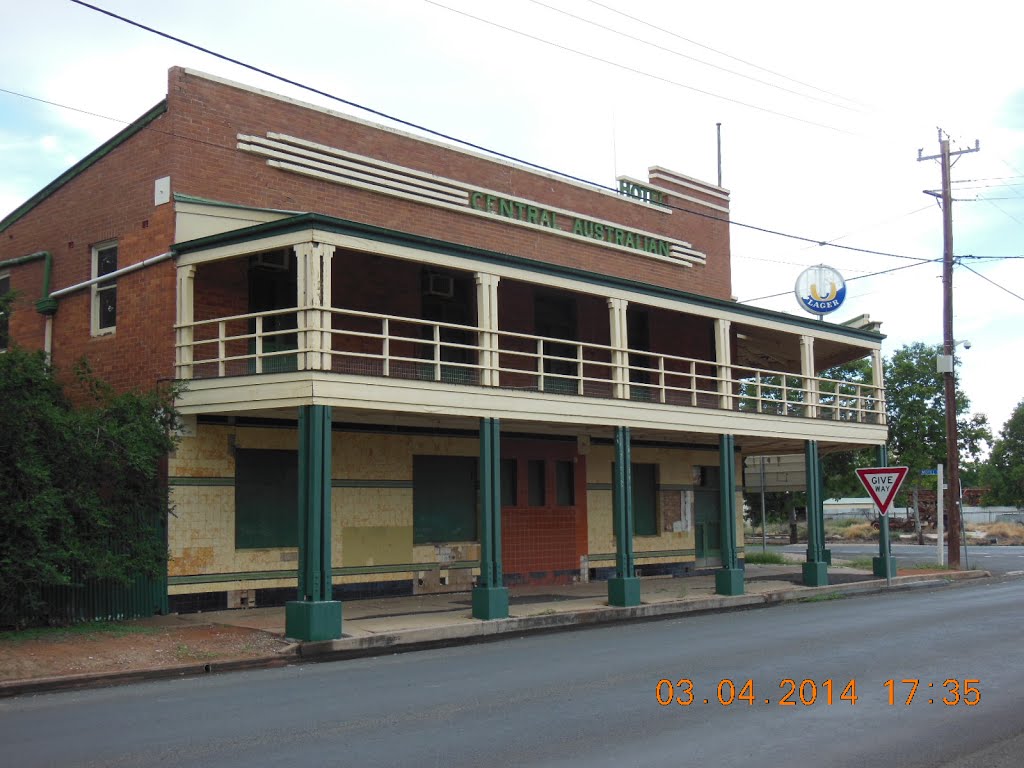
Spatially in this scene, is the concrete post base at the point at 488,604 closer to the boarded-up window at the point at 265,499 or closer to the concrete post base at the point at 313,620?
the concrete post base at the point at 313,620

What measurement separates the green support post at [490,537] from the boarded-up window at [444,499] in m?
3.65

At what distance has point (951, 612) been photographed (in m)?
18.1

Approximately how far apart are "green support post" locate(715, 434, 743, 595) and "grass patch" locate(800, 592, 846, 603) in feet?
5.27

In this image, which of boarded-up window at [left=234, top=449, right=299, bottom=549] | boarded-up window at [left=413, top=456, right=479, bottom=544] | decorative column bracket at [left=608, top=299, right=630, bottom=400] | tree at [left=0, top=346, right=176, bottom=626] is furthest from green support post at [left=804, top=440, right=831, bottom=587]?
tree at [left=0, top=346, right=176, bottom=626]

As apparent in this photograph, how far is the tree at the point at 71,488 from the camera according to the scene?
14.4m

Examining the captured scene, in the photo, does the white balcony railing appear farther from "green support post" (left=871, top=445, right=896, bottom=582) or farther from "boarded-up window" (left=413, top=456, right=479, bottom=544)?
"green support post" (left=871, top=445, right=896, bottom=582)

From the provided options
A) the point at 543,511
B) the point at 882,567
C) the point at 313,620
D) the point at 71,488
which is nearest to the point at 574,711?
the point at 313,620

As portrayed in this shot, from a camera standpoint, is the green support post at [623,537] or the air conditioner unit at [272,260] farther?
the green support post at [623,537]

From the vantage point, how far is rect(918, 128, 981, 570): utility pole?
29844mm

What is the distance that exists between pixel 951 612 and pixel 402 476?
10.2 meters

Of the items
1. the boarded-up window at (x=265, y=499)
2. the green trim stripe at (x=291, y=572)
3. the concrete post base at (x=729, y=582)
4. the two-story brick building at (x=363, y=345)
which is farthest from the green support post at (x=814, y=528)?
the boarded-up window at (x=265, y=499)

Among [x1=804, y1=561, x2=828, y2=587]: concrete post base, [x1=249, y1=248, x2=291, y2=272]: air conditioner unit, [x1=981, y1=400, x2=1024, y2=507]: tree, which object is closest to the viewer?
[x1=249, y1=248, x2=291, y2=272]: air conditioner unit

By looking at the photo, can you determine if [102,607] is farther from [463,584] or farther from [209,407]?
[463,584]

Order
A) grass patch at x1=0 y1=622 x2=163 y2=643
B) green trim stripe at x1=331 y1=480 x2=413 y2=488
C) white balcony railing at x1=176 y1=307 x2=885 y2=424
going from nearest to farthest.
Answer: grass patch at x1=0 y1=622 x2=163 y2=643
white balcony railing at x1=176 y1=307 x2=885 y2=424
green trim stripe at x1=331 y1=480 x2=413 y2=488
